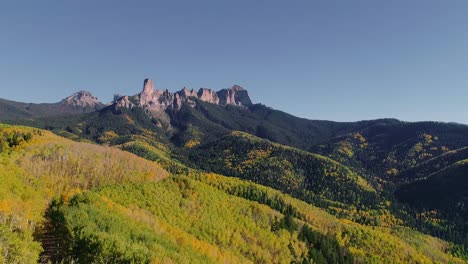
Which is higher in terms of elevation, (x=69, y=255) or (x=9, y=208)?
(x=9, y=208)

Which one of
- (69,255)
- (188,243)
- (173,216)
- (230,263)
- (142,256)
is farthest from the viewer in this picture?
(173,216)

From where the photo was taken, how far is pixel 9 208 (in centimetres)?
10394

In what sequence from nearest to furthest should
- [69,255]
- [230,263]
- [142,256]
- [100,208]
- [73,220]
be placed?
[142,256], [69,255], [73,220], [100,208], [230,263]

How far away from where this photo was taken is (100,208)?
12594 cm

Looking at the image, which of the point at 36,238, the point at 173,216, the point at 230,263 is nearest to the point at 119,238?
the point at 36,238

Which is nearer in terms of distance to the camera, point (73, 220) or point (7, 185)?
point (73, 220)

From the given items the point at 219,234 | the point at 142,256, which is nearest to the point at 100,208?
the point at 142,256

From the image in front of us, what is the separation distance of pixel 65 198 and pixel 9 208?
43.0 meters

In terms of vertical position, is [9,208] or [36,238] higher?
[9,208]

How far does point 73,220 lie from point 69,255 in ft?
40.3

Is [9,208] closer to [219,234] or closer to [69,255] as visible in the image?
[69,255]

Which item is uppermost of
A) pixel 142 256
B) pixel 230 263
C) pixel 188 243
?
pixel 142 256

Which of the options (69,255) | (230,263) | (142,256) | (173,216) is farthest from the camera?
(173,216)

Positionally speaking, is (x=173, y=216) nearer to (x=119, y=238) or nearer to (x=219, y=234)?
(x=219, y=234)
